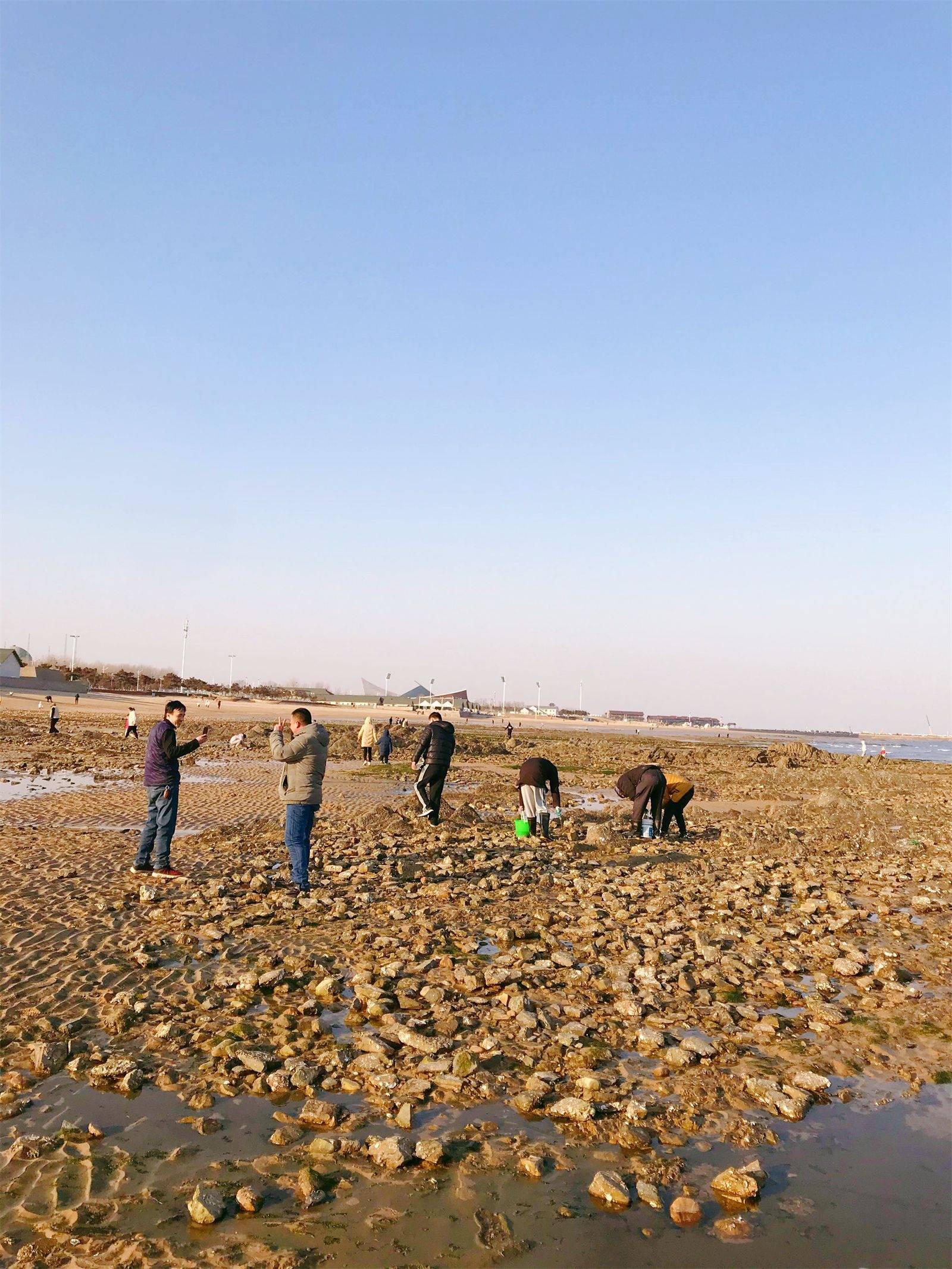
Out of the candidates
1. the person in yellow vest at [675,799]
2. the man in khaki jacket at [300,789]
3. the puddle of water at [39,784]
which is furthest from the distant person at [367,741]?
the man in khaki jacket at [300,789]

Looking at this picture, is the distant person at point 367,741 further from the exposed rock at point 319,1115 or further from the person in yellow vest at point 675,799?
the exposed rock at point 319,1115

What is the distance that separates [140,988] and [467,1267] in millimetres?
4621

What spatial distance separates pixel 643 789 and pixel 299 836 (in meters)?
7.45

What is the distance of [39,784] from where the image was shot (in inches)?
944

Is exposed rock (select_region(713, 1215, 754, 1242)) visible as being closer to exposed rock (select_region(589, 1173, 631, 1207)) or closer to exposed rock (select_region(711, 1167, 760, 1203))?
exposed rock (select_region(711, 1167, 760, 1203))

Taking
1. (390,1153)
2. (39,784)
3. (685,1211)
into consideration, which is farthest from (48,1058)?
(39,784)

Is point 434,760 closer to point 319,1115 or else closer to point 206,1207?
point 319,1115

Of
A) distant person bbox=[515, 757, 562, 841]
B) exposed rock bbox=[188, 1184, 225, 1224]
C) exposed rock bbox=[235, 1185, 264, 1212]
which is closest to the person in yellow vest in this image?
distant person bbox=[515, 757, 562, 841]

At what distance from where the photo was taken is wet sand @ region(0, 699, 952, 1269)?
4.41 meters

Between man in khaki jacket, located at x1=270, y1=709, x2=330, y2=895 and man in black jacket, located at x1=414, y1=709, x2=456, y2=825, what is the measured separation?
463 cm

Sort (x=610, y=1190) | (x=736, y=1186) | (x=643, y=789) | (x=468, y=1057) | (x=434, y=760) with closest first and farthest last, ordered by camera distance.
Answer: (x=610, y=1190) → (x=736, y=1186) → (x=468, y=1057) → (x=643, y=789) → (x=434, y=760)

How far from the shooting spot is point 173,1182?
15.4ft

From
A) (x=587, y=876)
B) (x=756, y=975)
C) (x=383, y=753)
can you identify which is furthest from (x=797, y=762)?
(x=756, y=975)

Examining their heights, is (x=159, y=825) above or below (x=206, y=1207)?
above
